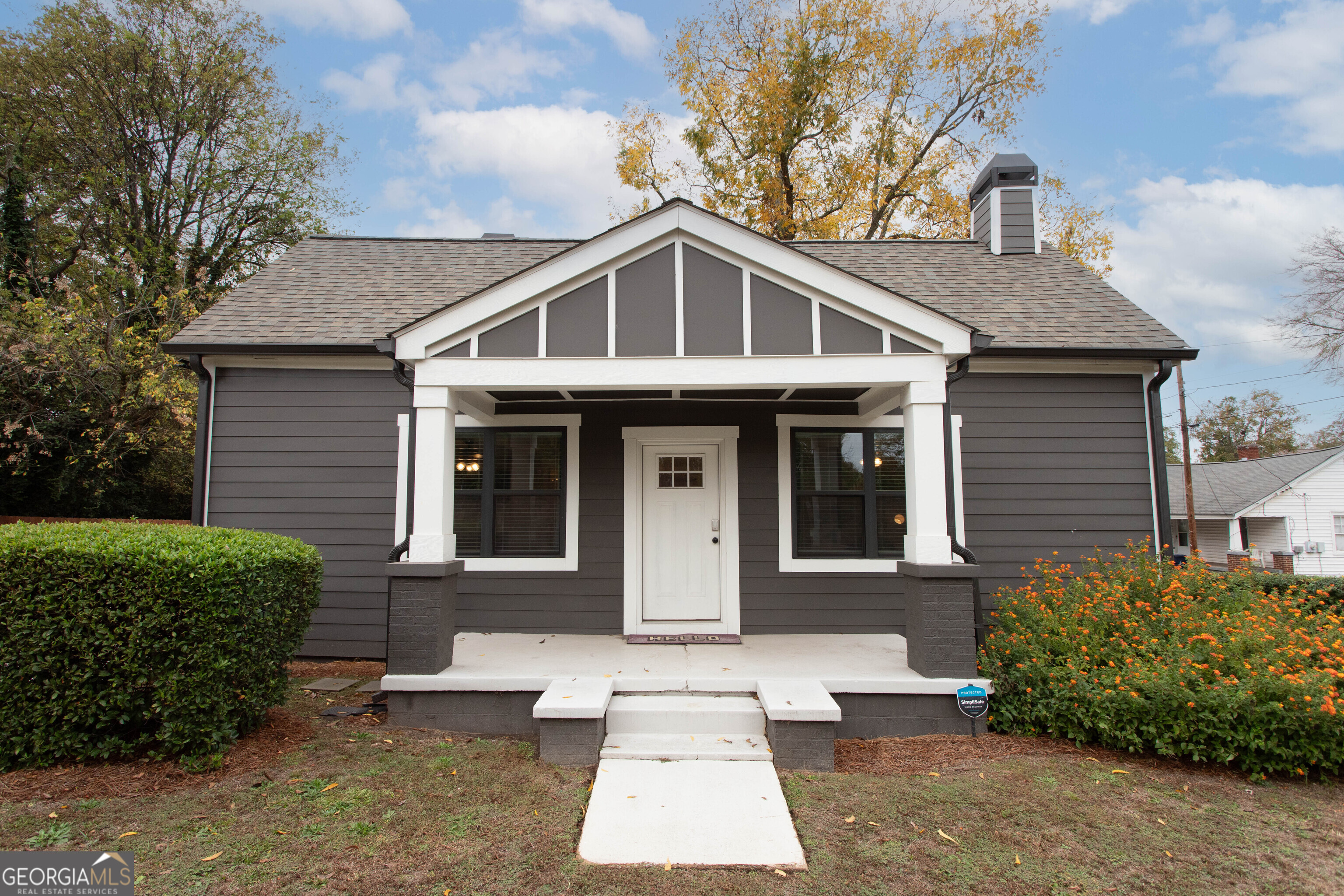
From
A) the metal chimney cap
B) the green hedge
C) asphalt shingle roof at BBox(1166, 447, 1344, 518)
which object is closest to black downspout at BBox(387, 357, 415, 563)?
the green hedge

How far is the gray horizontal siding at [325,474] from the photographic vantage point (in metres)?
6.14

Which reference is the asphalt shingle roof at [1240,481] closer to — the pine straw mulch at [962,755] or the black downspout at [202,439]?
the pine straw mulch at [962,755]

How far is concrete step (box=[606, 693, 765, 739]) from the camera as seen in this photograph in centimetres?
408

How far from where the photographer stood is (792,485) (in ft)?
20.3

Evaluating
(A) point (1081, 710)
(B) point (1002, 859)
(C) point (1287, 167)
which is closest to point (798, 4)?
(A) point (1081, 710)

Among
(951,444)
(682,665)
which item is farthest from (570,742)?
(951,444)

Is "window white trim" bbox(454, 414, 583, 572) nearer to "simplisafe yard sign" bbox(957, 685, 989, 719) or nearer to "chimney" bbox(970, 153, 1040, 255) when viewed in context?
"simplisafe yard sign" bbox(957, 685, 989, 719)

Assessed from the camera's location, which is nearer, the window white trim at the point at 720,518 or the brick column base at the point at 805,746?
the brick column base at the point at 805,746

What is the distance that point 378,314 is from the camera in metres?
6.67

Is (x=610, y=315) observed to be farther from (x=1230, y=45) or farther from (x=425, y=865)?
(x=1230, y=45)

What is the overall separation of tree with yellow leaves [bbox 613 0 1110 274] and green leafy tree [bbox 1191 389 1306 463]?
30995 millimetres

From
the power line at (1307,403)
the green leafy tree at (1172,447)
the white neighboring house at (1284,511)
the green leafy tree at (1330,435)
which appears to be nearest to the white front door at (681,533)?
the power line at (1307,403)

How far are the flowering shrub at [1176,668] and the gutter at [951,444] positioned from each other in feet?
2.55

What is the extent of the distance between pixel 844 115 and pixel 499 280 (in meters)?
12.5
